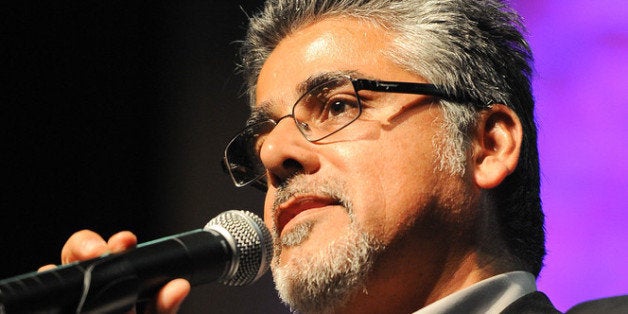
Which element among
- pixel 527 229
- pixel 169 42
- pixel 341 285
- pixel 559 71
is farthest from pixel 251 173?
pixel 559 71

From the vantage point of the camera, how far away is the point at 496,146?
1872 mm

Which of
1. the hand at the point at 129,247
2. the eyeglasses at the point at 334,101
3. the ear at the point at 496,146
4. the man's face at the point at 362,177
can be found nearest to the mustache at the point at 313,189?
the man's face at the point at 362,177

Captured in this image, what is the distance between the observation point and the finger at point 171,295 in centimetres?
118

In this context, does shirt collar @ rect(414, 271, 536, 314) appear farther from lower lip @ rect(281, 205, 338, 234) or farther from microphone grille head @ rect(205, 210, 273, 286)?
microphone grille head @ rect(205, 210, 273, 286)

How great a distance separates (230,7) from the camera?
3.02m

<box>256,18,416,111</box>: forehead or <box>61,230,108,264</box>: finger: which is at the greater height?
<box>61,230,108,264</box>: finger

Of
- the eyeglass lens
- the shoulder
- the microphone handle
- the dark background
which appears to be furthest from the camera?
the dark background

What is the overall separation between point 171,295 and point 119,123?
1719mm

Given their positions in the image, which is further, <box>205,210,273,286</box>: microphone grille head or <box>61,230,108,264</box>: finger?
<box>205,210,273,286</box>: microphone grille head

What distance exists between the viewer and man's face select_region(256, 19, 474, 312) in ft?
5.41

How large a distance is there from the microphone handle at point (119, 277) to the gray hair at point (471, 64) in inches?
28.3

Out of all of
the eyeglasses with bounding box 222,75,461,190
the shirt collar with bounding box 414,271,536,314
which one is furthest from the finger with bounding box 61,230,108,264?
the shirt collar with bounding box 414,271,536,314

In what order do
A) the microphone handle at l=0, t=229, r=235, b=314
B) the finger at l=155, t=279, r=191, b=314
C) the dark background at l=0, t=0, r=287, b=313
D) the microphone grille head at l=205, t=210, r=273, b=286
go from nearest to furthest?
the microphone handle at l=0, t=229, r=235, b=314
the finger at l=155, t=279, r=191, b=314
the microphone grille head at l=205, t=210, r=273, b=286
the dark background at l=0, t=0, r=287, b=313

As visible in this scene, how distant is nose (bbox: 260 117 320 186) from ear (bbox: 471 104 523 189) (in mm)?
418
